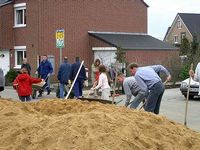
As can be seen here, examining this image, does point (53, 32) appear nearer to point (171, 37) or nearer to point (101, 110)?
point (101, 110)

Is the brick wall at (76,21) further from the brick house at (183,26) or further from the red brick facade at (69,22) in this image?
the brick house at (183,26)

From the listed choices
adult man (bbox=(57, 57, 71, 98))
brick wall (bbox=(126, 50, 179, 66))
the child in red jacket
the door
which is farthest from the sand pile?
the door

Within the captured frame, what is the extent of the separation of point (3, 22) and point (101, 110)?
111ft

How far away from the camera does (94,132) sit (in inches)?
230

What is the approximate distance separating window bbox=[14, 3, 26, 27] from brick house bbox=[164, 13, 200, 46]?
4849cm

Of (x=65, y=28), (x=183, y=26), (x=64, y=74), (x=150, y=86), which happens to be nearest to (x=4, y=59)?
(x=65, y=28)

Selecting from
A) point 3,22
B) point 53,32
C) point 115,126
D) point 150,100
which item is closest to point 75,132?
point 115,126

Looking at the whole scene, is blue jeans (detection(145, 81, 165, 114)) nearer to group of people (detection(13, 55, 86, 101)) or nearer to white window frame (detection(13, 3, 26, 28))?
group of people (detection(13, 55, 86, 101))

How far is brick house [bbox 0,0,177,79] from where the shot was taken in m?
36.8

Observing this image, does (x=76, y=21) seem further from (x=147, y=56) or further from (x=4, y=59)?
(x=4, y=59)

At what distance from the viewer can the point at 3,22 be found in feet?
130

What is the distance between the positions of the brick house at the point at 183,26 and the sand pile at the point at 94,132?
7858 cm

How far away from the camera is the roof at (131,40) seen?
38188 mm

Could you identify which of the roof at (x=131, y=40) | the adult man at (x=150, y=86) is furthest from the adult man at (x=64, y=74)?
the roof at (x=131, y=40)
